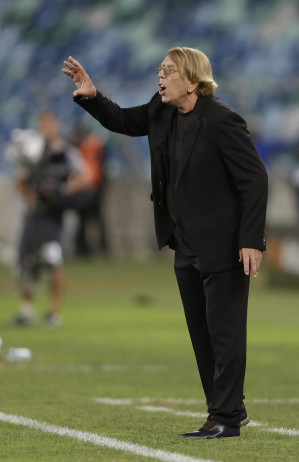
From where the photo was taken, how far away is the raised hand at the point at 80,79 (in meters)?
7.04

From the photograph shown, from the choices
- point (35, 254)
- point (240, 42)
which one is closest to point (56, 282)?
point (35, 254)

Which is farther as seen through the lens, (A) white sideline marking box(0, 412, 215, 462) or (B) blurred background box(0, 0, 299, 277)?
(B) blurred background box(0, 0, 299, 277)

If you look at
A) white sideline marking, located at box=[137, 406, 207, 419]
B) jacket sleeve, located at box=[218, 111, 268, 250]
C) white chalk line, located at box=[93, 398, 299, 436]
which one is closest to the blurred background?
white chalk line, located at box=[93, 398, 299, 436]

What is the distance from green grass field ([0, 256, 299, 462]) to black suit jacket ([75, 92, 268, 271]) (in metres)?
1.01

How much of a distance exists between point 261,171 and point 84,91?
1.07m

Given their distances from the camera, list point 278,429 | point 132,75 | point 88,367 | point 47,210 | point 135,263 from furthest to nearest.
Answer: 1. point 132,75
2. point 135,263
3. point 47,210
4. point 88,367
5. point 278,429

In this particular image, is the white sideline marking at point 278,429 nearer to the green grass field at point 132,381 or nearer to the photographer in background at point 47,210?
the green grass field at point 132,381

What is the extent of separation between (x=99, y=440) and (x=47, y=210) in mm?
9059

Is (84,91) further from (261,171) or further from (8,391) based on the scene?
(8,391)

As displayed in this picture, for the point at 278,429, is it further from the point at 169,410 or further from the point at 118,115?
the point at 118,115

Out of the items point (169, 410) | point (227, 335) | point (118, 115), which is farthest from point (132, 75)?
point (227, 335)

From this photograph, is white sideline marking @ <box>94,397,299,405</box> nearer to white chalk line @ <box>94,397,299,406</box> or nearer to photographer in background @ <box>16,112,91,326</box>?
white chalk line @ <box>94,397,299,406</box>

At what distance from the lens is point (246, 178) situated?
21.9 ft

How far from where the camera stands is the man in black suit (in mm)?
6684
